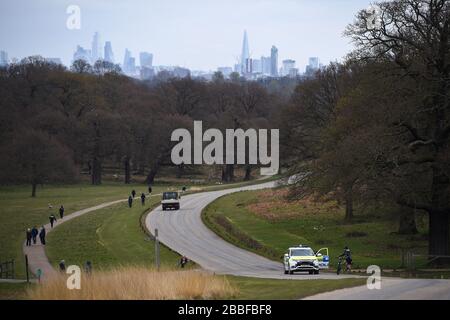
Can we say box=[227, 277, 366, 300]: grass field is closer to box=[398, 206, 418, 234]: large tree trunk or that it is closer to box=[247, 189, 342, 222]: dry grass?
box=[398, 206, 418, 234]: large tree trunk

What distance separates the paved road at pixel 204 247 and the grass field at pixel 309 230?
125 cm

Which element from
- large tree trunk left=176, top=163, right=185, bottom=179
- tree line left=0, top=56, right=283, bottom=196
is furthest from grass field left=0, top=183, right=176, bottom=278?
large tree trunk left=176, top=163, right=185, bottom=179

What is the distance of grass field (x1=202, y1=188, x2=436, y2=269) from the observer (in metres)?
49.1

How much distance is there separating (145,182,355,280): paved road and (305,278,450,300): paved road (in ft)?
27.3

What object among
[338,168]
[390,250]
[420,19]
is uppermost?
[420,19]

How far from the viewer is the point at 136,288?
22422 millimetres

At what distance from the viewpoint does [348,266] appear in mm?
39719

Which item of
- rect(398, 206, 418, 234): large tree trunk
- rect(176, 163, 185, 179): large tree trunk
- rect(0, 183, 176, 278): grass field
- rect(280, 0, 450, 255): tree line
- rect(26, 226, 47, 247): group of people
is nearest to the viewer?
rect(280, 0, 450, 255): tree line

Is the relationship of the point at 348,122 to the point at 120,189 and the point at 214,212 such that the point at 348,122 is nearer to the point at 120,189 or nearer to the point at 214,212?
the point at 214,212

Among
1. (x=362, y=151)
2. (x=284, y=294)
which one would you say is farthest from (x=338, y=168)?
(x=284, y=294)

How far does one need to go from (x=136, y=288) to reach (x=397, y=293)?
326 inches

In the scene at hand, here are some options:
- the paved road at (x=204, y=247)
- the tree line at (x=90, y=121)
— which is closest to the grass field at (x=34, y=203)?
the tree line at (x=90, y=121)

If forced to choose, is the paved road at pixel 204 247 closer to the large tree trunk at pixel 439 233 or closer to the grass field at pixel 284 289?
the grass field at pixel 284 289

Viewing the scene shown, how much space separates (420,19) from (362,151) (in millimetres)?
7817
